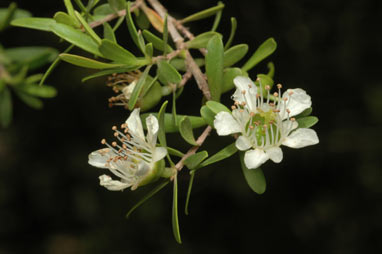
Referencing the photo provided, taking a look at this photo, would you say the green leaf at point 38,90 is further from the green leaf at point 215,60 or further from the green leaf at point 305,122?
the green leaf at point 305,122

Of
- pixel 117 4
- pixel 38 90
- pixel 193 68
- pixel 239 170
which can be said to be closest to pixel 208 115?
pixel 193 68

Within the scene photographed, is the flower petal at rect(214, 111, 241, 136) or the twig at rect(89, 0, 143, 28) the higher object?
the twig at rect(89, 0, 143, 28)

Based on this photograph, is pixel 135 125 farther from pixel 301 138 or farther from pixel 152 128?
pixel 301 138

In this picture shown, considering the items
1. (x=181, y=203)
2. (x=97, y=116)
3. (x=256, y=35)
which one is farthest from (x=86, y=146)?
(x=256, y=35)

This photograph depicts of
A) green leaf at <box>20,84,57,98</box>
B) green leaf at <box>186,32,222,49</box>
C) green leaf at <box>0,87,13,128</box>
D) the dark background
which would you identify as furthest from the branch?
the dark background

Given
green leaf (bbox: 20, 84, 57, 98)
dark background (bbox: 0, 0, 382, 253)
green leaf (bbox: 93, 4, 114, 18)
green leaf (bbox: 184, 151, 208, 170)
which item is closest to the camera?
green leaf (bbox: 184, 151, 208, 170)

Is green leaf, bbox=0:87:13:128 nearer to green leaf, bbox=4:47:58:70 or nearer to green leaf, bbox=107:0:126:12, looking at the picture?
green leaf, bbox=4:47:58:70

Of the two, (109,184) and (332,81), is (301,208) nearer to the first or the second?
(332,81)
